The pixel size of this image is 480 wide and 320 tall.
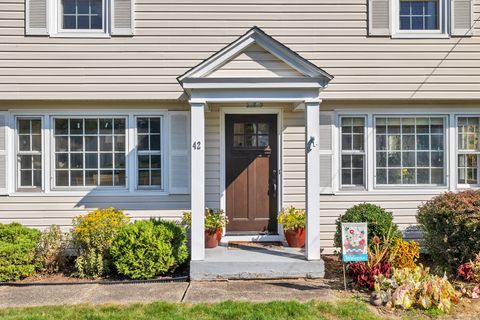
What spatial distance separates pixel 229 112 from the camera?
6.94 metres

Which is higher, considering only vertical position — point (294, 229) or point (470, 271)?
point (294, 229)

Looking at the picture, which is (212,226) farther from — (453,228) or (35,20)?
(35,20)

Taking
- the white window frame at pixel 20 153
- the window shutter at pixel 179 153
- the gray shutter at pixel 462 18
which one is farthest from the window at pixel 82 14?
the gray shutter at pixel 462 18

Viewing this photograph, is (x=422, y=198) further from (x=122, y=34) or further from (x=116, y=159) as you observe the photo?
(x=122, y=34)

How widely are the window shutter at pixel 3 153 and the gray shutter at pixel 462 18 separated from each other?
8294mm

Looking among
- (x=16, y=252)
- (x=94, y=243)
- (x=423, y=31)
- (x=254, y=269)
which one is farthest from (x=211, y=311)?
(x=423, y=31)

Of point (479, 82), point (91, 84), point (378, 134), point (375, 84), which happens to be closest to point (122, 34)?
A: point (91, 84)

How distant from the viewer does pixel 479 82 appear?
6.69 meters

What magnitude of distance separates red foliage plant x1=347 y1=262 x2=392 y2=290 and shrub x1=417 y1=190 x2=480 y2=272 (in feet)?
3.37

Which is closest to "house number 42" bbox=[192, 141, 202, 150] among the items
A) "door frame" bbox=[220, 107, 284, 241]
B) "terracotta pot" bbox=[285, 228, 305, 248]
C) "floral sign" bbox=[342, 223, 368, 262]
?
"door frame" bbox=[220, 107, 284, 241]

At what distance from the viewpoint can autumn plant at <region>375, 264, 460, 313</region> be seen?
4.43m

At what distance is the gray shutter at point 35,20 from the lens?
6.48 metres

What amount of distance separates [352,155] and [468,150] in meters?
2.19

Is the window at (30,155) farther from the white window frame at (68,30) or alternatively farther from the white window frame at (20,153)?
the white window frame at (68,30)
